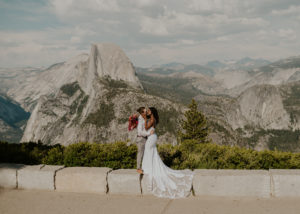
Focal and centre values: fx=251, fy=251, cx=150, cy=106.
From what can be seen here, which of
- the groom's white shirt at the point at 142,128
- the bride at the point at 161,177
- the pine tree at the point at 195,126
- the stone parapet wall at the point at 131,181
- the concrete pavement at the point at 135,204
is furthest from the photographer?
the pine tree at the point at 195,126

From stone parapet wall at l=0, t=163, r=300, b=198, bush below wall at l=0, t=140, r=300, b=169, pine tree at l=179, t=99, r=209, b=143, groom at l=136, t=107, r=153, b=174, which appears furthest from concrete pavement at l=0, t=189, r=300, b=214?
pine tree at l=179, t=99, r=209, b=143

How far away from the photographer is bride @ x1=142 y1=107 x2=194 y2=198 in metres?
8.95

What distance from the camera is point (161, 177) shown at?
933 centimetres

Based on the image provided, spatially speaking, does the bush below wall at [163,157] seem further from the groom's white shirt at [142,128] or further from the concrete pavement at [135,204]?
the concrete pavement at [135,204]

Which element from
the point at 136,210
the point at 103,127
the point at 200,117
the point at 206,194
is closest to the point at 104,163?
the point at 136,210

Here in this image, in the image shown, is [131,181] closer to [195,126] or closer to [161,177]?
[161,177]

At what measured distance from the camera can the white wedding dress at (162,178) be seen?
895 cm

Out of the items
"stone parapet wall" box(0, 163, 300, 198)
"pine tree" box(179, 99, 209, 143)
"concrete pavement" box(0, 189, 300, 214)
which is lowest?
"pine tree" box(179, 99, 209, 143)

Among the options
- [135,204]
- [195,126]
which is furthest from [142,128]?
[195,126]

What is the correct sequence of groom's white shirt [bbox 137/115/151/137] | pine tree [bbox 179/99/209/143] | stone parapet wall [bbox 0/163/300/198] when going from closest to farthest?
stone parapet wall [bbox 0/163/300/198] < groom's white shirt [bbox 137/115/151/137] < pine tree [bbox 179/99/209/143]

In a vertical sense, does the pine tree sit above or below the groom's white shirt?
below

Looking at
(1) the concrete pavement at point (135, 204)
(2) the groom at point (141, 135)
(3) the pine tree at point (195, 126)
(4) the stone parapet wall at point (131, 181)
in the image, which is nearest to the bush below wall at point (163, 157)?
(4) the stone parapet wall at point (131, 181)

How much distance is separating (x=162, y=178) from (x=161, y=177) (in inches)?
2.3

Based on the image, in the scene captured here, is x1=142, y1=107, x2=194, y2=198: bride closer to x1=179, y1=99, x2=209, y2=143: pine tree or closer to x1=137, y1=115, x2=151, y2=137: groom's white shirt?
x1=137, y1=115, x2=151, y2=137: groom's white shirt
